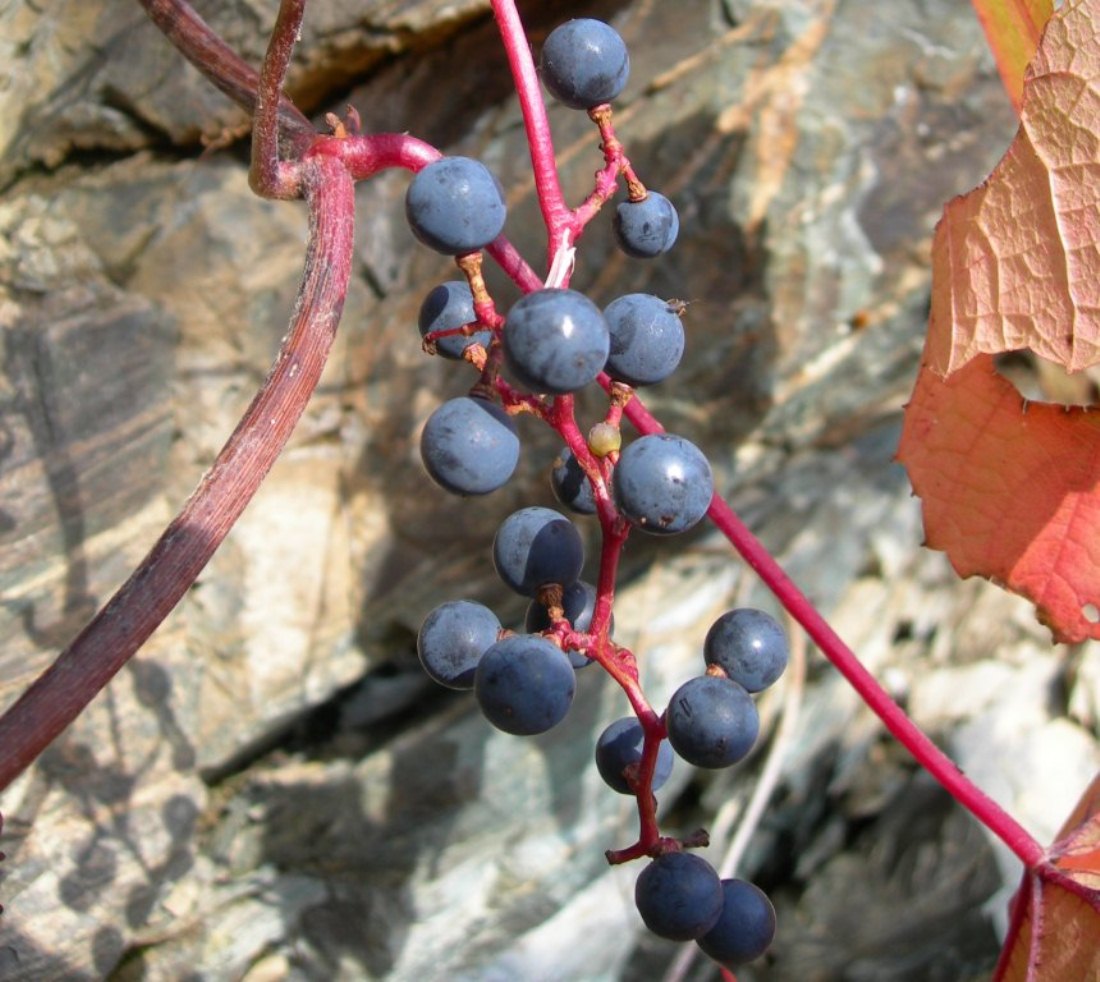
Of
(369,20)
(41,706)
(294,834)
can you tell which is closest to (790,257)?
(369,20)

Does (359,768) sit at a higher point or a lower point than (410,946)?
higher

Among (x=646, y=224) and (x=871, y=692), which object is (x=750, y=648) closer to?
(x=871, y=692)

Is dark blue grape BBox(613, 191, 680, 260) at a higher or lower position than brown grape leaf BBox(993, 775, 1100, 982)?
higher

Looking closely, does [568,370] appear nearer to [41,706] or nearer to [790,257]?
[41,706]

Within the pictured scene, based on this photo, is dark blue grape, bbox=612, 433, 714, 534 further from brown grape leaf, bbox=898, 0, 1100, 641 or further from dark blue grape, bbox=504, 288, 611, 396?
brown grape leaf, bbox=898, 0, 1100, 641

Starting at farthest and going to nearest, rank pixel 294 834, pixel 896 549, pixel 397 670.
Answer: pixel 896 549 → pixel 397 670 → pixel 294 834

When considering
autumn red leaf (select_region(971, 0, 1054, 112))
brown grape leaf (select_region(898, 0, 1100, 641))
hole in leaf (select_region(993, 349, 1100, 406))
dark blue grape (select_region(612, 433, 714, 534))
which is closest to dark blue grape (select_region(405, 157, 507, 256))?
dark blue grape (select_region(612, 433, 714, 534))
